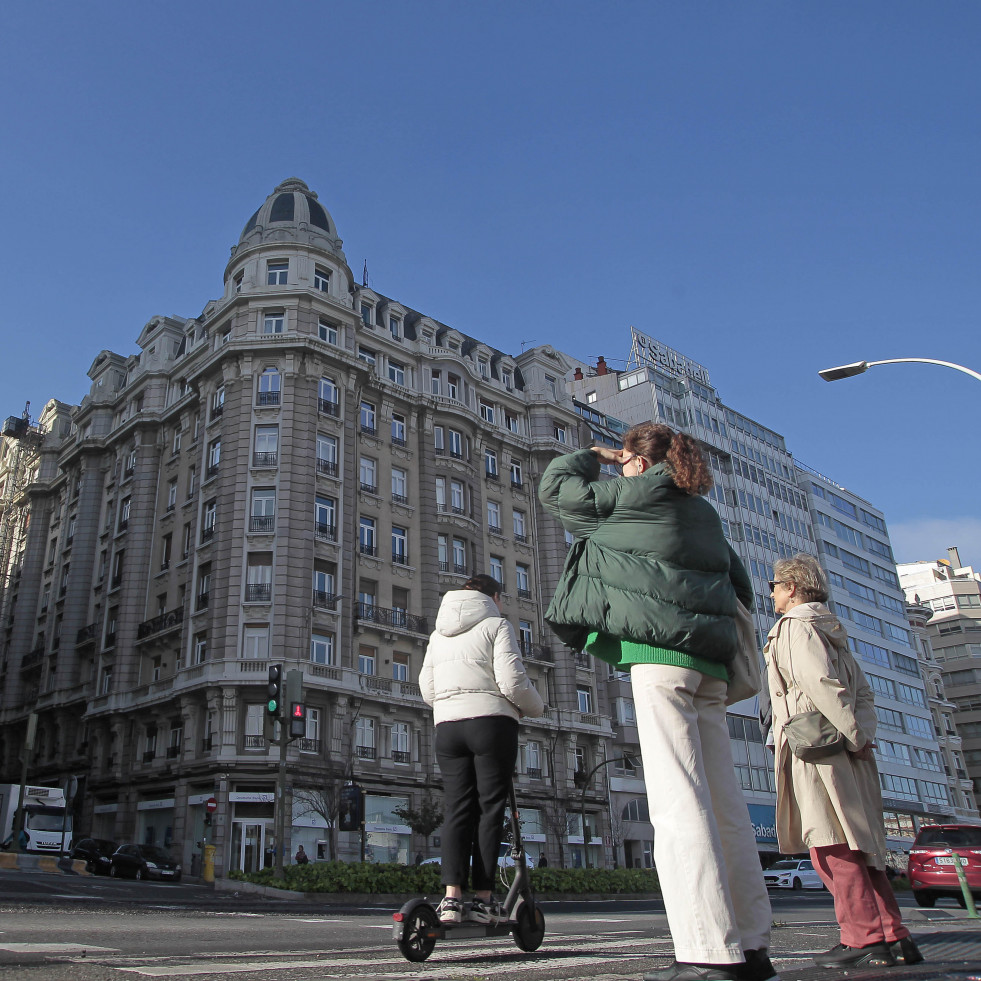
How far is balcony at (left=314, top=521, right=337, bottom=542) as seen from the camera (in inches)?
1523

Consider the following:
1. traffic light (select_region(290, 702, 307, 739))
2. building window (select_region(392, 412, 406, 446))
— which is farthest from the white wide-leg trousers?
building window (select_region(392, 412, 406, 446))

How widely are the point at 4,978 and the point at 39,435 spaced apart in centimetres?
6162

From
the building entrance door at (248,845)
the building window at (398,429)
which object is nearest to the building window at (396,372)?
the building window at (398,429)

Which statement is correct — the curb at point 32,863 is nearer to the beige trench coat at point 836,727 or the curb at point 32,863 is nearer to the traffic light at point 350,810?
the traffic light at point 350,810

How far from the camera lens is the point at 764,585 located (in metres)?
65.1

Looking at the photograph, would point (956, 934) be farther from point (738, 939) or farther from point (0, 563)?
point (0, 563)

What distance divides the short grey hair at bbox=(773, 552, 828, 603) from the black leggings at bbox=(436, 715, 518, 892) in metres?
1.74

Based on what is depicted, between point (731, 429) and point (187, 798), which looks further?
point (731, 429)

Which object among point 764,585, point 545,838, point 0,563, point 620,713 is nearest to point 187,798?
point 545,838

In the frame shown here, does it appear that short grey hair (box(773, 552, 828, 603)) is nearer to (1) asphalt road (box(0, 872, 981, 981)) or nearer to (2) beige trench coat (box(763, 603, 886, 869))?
(2) beige trench coat (box(763, 603, 886, 869))

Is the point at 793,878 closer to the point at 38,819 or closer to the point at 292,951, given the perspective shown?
the point at 38,819

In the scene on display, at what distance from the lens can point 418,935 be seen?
13.7 ft

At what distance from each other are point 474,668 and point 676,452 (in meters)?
1.92

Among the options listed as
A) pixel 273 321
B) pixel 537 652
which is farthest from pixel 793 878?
pixel 273 321
